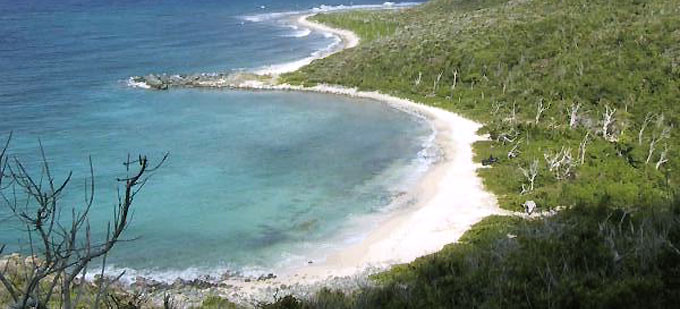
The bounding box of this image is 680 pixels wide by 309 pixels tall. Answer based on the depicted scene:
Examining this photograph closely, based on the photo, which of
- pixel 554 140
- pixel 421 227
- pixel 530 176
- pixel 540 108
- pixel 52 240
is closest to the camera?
pixel 52 240

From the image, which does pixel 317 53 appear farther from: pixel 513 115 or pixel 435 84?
pixel 513 115

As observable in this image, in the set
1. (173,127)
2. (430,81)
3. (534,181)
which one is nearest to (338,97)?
(430,81)

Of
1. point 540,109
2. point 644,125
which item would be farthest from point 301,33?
point 644,125

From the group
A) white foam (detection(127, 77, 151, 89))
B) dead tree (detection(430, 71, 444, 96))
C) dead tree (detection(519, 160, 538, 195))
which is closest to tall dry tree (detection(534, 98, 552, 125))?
dead tree (detection(519, 160, 538, 195))

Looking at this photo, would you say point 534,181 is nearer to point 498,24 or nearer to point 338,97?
point 338,97

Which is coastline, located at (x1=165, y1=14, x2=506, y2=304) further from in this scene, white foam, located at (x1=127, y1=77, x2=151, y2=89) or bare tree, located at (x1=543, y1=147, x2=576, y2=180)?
white foam, located at (x1=127, y1=77, x2=151, y2=89)

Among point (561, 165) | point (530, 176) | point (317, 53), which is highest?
point (317, 53)

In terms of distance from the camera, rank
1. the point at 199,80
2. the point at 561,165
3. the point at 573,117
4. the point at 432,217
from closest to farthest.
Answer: the point at 432,217
the point at 561,165
the point at 573,117
the point at 199,80

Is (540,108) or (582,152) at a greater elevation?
(540,108)
